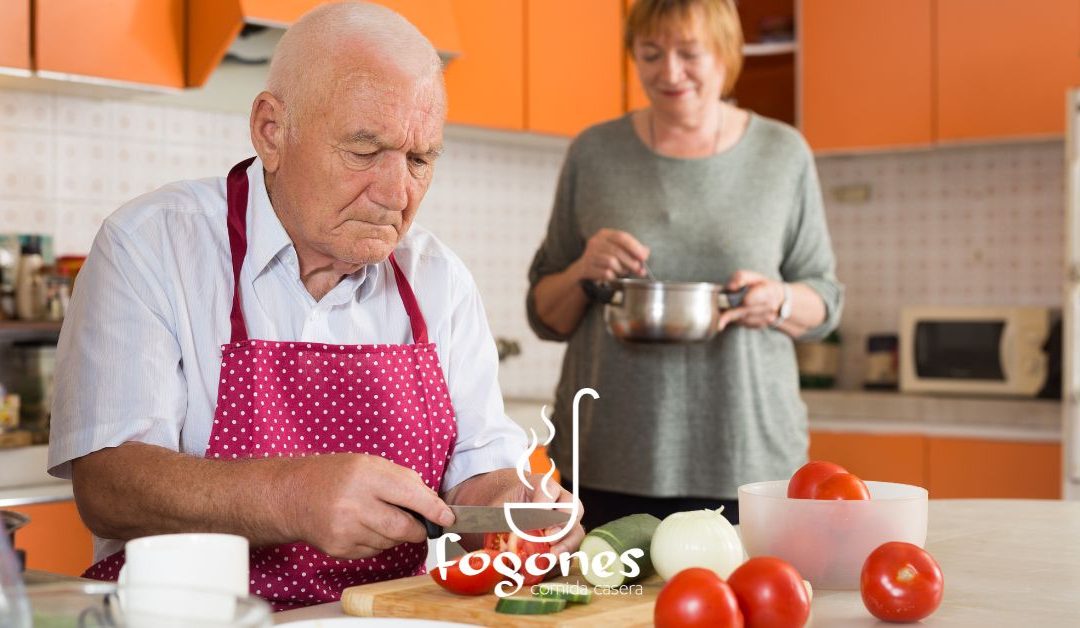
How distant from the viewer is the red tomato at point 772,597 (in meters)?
1.03

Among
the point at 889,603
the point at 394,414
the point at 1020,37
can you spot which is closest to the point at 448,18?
the point at 1020,37

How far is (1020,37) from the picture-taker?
3660 mm

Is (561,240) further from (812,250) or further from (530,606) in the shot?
(530,606)

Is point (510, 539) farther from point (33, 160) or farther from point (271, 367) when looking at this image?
point (33, 160)

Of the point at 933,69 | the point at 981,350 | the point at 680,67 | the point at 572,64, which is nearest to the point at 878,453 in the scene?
the point at 981,350

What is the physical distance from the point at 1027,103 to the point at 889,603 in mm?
2878

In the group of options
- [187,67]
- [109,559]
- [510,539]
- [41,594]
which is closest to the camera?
[41,594]

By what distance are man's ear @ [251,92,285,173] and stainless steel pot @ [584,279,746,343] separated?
0.83 m

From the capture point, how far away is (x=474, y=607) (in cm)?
116

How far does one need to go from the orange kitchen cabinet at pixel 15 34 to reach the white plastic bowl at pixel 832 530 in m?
1.92

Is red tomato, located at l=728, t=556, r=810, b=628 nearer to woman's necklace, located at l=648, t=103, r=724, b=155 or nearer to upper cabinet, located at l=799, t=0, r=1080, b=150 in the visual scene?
woman's necklace, located at l=648, t=103, r=724, b=155

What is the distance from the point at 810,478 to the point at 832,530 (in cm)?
6

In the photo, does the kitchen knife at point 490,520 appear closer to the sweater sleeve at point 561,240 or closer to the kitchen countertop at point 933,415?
the sweater sleeve at point 561,240

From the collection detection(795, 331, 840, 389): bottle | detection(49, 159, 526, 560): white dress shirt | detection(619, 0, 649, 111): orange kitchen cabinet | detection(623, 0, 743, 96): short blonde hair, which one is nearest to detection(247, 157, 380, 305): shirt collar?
detection(49, 159, 526, 560): white dress shirt
